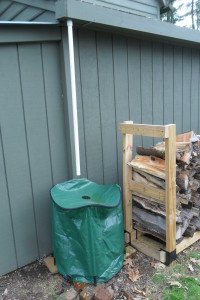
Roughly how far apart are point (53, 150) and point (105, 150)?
64cm

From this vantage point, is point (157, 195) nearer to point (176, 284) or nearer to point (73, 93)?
point (176, 284)

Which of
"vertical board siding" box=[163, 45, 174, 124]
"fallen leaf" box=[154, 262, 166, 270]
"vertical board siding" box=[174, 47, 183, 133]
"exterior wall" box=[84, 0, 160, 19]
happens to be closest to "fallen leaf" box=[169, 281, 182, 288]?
"fallen leaf" box=[154, 262, 166, 270]

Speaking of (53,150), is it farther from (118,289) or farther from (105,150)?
(118,289)

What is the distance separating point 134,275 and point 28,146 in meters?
1.51

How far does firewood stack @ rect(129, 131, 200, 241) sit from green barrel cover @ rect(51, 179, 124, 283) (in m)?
0.38

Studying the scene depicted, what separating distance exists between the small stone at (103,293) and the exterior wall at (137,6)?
3141 mm

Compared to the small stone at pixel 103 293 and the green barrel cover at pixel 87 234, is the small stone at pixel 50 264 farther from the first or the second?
the small stone at pixel 103 293

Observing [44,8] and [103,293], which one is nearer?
[103,293]

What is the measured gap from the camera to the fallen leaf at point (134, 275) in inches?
97.1

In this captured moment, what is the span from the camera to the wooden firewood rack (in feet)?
7.85

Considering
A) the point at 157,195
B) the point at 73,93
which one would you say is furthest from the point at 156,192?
the point at 73,93

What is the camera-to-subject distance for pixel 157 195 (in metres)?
2.58

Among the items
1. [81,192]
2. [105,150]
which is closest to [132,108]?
[105,150]

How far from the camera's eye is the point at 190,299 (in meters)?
2.21
